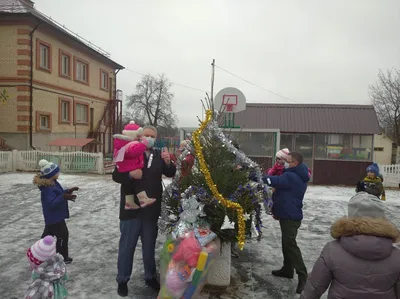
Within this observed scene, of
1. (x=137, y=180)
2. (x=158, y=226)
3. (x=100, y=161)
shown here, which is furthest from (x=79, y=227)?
(x=100, y=161)

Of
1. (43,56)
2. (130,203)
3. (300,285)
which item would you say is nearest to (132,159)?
(130,203)

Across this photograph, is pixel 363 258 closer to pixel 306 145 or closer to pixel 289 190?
pixel 289 190

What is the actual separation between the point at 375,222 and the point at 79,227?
560 centimetres

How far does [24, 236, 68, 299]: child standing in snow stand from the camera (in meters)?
2.85

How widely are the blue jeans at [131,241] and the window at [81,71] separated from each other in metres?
20.4

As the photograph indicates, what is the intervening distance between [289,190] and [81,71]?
21918 mm

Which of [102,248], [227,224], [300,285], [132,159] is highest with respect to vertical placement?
[132,159]

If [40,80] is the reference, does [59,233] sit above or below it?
below

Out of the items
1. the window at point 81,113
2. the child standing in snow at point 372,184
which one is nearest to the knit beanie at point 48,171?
the child standing in snow at point 372,184

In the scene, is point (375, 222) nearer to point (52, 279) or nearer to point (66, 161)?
point (52, 279)

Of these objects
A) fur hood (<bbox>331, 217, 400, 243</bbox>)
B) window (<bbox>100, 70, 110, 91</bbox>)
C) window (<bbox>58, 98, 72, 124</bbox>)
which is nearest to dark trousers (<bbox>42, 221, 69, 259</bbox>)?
fur hood (<bbox>331, 217, 400, 243</bbox>)

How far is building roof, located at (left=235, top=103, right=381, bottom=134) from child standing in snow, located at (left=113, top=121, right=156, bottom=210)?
36.6 feet

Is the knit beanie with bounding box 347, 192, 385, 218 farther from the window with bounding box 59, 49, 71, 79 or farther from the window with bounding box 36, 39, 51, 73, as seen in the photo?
the window with bounding box 59, 49, 71, 79

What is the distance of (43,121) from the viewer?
19078 mm
